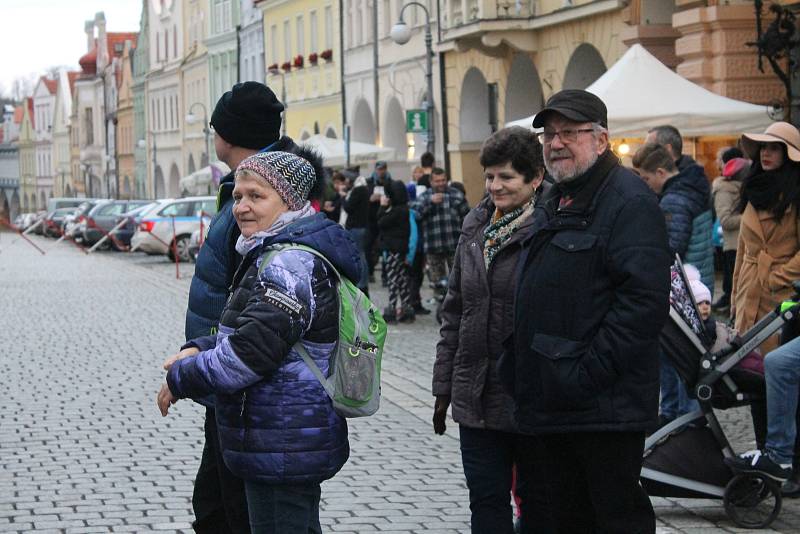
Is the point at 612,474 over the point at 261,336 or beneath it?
beneath

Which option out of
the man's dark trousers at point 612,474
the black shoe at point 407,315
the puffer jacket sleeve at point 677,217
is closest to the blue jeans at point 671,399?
the puffer jacket sleeve at point 677,217

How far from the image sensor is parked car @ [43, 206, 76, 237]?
6456cm

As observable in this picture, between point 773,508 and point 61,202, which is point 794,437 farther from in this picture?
point 61,202

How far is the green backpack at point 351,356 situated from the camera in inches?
190

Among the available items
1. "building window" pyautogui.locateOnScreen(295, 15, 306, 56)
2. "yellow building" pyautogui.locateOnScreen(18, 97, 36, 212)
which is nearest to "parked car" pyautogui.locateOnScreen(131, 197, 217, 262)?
"building window" pyautogui.locateOnScreen(295, 15, 306, 56)

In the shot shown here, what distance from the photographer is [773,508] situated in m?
7.44

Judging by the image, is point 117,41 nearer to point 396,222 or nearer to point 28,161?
point 28,161

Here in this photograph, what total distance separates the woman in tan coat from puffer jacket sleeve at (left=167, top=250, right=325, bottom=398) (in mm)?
3767

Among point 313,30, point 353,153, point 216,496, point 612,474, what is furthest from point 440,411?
point 313,30

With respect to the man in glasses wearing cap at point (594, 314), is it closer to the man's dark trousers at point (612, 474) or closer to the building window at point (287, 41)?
the man's dark trousers at point (612, 474)

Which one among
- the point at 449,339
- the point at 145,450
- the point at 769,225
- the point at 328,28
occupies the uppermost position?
the point at 328,28

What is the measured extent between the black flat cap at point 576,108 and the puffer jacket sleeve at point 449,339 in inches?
44.8

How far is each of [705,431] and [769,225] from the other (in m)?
1.23

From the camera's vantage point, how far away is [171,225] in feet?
125
